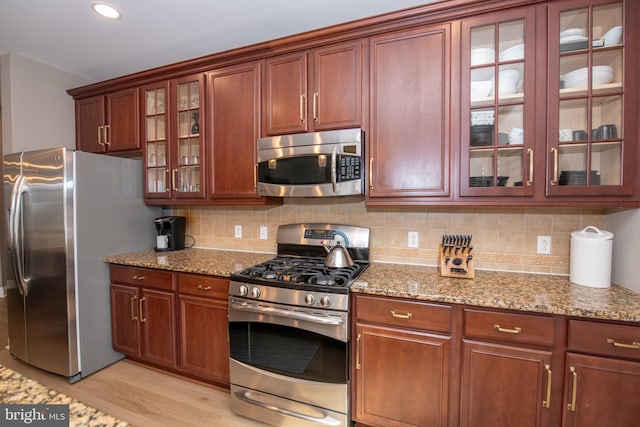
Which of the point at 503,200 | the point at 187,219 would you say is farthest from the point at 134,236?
the point at 503,200

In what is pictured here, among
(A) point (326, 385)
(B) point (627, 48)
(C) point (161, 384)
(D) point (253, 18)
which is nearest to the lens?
(B) point (627, 48)

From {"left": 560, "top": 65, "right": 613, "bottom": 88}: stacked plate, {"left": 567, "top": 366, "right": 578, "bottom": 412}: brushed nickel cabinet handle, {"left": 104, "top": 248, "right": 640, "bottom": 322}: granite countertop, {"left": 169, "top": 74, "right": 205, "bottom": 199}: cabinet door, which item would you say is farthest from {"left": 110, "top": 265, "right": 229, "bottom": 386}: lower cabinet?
{"left": 560, "top": 65, "right": 613, "bottom": 88}: stacked plate

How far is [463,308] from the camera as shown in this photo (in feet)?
4.94

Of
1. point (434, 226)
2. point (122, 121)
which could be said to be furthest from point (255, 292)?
point (122, 121)

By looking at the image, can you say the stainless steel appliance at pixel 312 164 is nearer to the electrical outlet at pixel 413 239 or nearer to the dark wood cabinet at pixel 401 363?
the electrical outlet at pixel 413 239

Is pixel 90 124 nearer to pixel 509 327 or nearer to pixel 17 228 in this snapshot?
Result: pixel 17 228

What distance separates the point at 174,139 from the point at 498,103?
7.87ft

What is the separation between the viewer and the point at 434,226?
2.13 meters

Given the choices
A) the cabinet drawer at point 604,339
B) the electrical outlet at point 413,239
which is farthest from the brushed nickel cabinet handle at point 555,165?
the electrical outlet at point 413,239

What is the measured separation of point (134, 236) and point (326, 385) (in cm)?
208

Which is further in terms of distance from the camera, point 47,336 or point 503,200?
point 47,336

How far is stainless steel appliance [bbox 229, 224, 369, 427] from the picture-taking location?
1.67m

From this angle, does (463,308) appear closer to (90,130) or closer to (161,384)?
(161,384)

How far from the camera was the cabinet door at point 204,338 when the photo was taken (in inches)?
80.9
